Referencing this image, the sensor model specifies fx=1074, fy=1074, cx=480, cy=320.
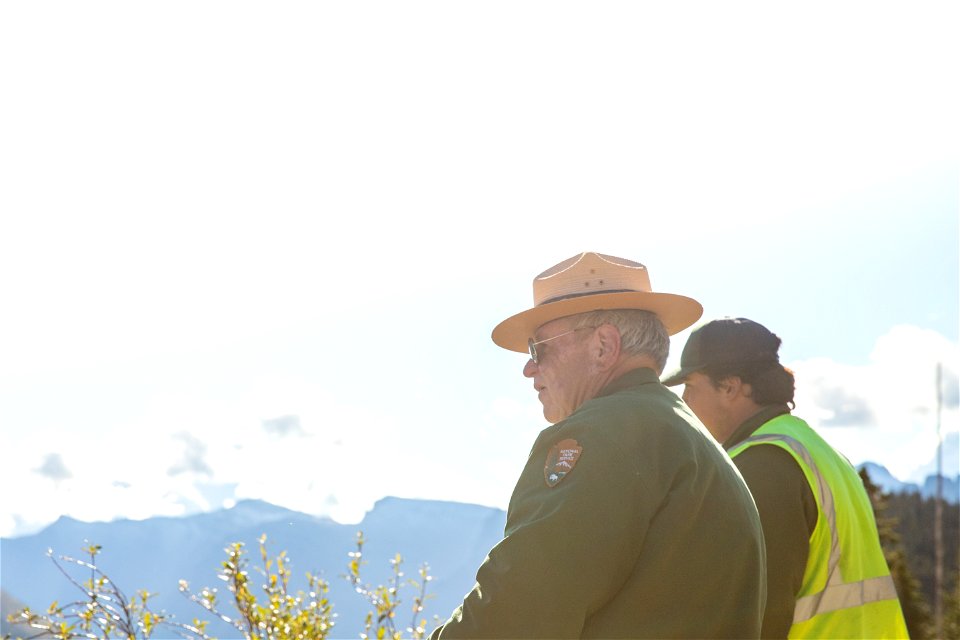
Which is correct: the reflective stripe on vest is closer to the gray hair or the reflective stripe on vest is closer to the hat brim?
the hat brim

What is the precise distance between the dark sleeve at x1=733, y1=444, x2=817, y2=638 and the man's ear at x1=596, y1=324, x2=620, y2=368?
28.9 inches

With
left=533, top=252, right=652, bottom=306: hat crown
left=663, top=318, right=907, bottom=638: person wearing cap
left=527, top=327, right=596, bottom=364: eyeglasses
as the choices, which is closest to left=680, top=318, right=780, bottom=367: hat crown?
left=663, top=318, right=907, bottom=638: person wearing cap

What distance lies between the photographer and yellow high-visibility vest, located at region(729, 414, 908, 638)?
10.7 feet

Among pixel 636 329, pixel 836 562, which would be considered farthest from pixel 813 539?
pixel 636 329

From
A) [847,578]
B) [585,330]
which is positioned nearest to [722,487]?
[585,330]

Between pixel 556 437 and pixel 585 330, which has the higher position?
pixel 585 330

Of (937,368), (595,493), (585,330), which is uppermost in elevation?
(937,368)

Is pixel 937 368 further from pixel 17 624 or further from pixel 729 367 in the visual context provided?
pixel 17 624

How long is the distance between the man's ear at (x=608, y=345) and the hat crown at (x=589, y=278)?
0.13 metres

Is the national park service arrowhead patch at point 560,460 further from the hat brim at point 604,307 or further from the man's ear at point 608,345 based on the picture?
the hat brim at point 604,307

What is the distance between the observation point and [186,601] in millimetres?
5367

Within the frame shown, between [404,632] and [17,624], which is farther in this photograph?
[404,632]

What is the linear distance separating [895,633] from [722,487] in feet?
4.35

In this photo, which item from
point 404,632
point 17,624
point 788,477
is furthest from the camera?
point 404,632
